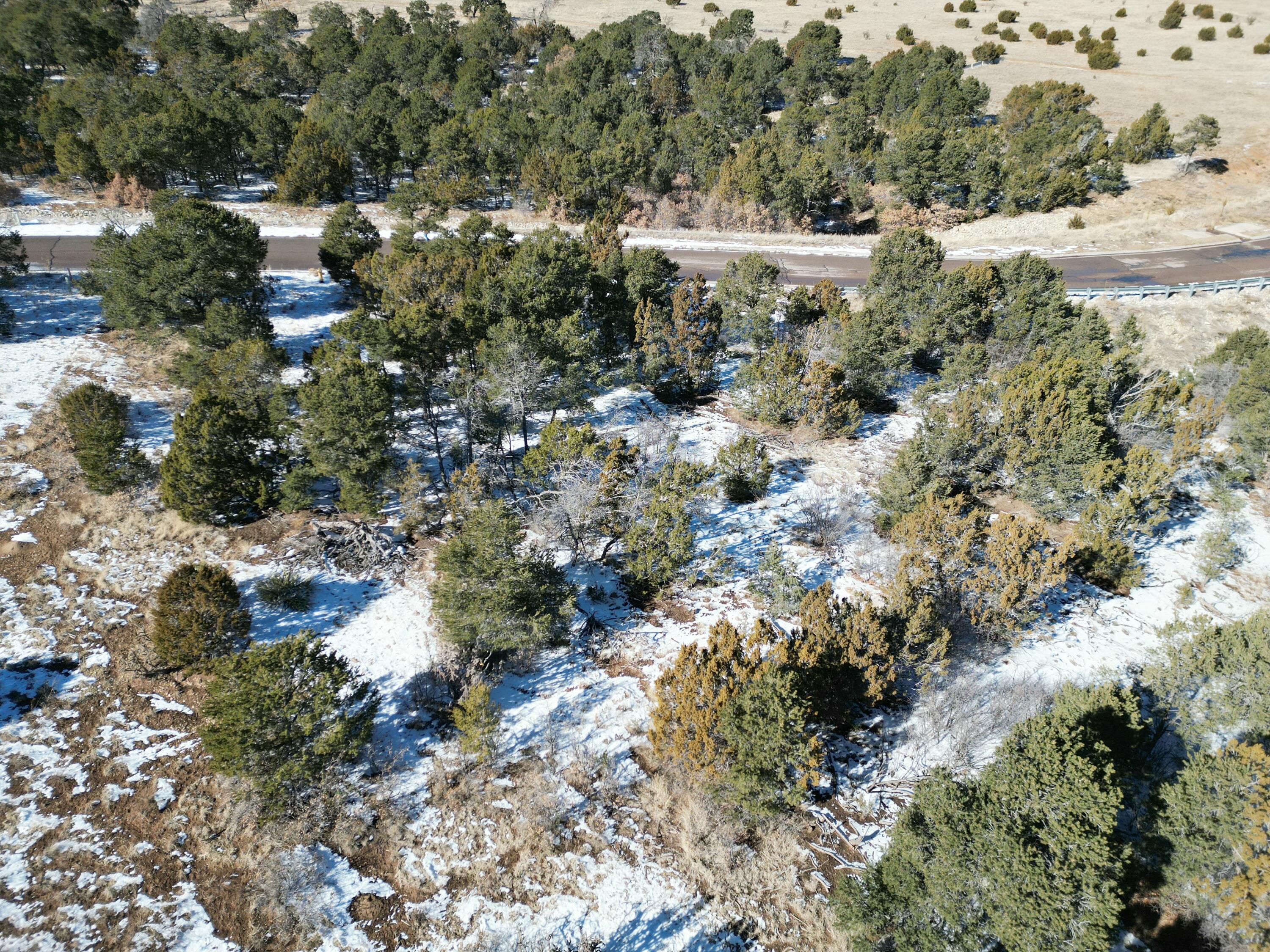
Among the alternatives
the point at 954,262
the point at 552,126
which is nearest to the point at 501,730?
the point at 954,262

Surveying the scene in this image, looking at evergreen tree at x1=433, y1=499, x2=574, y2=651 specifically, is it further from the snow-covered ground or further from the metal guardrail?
the metal guardrail

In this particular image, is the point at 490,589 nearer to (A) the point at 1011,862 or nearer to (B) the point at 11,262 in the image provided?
(A) the point at 1011,862

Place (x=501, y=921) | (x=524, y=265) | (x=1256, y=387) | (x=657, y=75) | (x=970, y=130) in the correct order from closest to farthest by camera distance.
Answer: (x=501, y=921) → (x=524, y=265) → (x=1256, y=387) → (x=970, y=130) → (x=657, y=75)

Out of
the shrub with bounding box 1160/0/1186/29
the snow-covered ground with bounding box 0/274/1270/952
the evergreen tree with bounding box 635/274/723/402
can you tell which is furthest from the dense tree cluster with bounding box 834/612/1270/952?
Answer: the shrub with bounding box 1160/0/1186/29

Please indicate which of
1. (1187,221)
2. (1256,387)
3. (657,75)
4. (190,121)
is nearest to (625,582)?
(1256,387)

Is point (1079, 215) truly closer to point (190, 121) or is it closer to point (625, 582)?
point (625, 582)

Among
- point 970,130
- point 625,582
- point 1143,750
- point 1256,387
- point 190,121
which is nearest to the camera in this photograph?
point 1143,750
